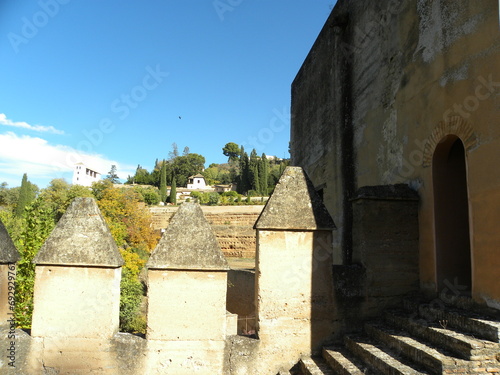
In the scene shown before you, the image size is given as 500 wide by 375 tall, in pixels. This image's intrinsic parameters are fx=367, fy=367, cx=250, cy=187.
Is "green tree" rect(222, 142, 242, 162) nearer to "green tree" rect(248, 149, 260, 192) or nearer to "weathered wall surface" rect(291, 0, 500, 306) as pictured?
"green tree" rect(248, 149, 260, 192)

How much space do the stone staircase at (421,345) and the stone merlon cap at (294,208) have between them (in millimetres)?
1550

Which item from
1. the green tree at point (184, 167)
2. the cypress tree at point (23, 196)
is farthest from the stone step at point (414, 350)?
the green tree at point (184, 167)

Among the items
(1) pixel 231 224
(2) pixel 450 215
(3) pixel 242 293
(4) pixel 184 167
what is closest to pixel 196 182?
(4) pixel 184 167

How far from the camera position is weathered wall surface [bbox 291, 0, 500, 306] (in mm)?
4590

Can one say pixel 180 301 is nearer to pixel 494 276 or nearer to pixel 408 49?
pixel 494 276

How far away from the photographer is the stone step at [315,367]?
14.9 ft

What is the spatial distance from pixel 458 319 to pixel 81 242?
4.86 m

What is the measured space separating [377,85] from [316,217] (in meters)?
4.08

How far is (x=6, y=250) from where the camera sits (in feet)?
17.9

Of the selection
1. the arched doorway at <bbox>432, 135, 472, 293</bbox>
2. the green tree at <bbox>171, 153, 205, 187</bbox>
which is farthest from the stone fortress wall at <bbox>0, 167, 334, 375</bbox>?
the green tree at <bbox>171, 153, 205, 187</bbox>

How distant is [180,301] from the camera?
4887 millimetres

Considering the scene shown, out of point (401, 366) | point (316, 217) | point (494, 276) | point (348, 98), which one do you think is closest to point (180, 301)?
point (316, 217)

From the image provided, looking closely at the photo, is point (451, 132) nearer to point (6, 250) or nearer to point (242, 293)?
point (6, 250)

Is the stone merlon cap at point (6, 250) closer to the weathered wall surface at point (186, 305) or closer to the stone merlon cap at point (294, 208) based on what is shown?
the weathered wall surface at point (186, 305)
